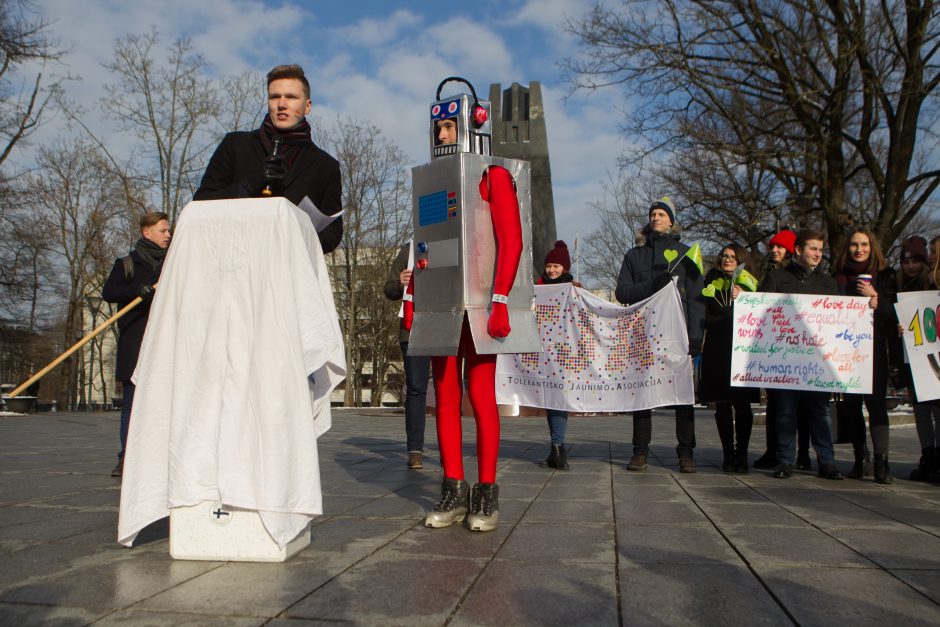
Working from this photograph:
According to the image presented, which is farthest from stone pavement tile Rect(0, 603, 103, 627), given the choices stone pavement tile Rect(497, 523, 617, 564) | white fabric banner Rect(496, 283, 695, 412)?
white fabric banner Rect(496, 283, 695, 412)

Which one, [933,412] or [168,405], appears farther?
[933,412]

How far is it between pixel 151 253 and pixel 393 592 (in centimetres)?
493

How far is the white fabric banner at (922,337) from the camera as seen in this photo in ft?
21.6

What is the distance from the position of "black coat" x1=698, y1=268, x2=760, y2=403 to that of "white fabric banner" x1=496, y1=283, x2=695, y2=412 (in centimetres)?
30

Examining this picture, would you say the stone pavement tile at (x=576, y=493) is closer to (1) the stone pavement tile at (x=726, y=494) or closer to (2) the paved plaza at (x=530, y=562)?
(2) the paved plaza at (x=530, y=562)

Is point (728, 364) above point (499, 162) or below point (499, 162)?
below

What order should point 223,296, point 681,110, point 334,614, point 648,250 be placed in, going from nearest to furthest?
point 334,614
point 223,296
point 648,250
point 681,110

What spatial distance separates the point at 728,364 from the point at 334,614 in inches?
219

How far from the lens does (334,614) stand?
2764 mm

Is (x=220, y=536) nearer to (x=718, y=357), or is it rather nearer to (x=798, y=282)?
(x=718, y=357)

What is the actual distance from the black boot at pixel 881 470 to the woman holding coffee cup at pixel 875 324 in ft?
0.71

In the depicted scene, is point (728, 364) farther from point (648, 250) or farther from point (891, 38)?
point (891, 38)

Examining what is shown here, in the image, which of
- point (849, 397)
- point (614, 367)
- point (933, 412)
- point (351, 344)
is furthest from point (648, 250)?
point (351, 344)

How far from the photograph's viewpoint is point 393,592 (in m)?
3.04
